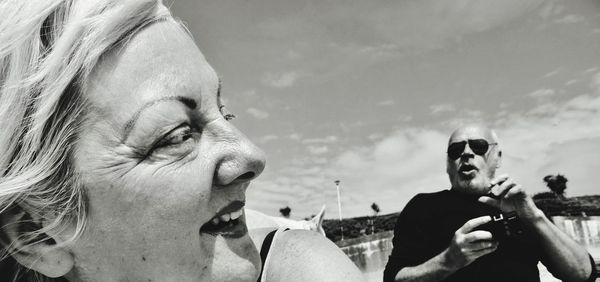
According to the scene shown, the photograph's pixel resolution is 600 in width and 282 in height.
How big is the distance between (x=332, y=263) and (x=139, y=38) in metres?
0.98

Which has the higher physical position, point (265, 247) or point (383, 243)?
point (265, 247)

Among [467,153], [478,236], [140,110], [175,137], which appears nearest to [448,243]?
[478,236]

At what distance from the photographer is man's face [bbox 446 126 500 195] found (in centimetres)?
438

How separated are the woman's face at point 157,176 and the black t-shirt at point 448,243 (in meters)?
3.15

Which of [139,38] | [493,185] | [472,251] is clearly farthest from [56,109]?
[493,185]

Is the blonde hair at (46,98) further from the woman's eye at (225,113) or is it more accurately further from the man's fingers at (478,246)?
the man's fingers at (478,246)

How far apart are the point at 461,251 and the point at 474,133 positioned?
1769 mm

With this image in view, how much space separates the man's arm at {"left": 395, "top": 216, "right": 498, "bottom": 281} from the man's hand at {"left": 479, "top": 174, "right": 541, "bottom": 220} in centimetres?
34

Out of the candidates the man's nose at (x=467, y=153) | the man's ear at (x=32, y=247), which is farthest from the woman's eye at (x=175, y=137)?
the man's nose at (x=467, y=153)

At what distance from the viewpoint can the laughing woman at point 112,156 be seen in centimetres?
125

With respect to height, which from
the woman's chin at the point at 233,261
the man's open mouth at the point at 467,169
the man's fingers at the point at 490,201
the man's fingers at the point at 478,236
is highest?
the man's open mouth at the point at 467,169

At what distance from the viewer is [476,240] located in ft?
11.5

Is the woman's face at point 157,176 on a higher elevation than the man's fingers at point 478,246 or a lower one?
higher

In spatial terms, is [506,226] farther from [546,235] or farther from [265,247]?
[265,247]
